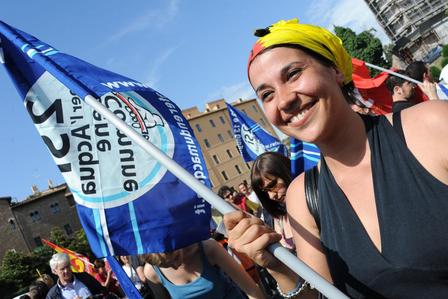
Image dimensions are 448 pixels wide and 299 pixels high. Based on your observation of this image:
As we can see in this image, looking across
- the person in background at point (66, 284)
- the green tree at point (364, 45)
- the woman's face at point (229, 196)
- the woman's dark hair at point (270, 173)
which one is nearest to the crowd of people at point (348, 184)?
the woman's dark hair at point (270, 173)

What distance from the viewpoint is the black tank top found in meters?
1.37

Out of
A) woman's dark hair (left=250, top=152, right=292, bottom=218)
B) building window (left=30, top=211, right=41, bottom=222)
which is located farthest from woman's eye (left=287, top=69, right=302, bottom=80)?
building window (left=30, top=211, right=41, bottom=222)

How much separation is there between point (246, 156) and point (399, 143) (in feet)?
25.7

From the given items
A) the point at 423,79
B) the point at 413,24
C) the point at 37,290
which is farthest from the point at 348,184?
the point at 413,24

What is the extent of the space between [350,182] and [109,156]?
5.91 feet

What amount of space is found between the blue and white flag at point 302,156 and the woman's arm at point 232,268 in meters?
0.95

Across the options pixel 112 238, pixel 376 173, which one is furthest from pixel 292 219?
pixel 112 238

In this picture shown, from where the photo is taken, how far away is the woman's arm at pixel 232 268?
10.3 feet

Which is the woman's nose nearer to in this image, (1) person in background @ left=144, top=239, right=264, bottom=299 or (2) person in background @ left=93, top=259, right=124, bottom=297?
(1) person in background @ left=144, top=239, right=264, bottom=299

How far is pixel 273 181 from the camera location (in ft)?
11.9

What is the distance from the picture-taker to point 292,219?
1.85 metres

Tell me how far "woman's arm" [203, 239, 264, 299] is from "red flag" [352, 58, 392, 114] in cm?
275

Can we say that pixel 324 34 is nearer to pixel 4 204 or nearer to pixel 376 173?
pixel 376 173

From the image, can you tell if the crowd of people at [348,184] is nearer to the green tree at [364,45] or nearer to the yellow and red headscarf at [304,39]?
the yellow and red headscarf at [304,39]
